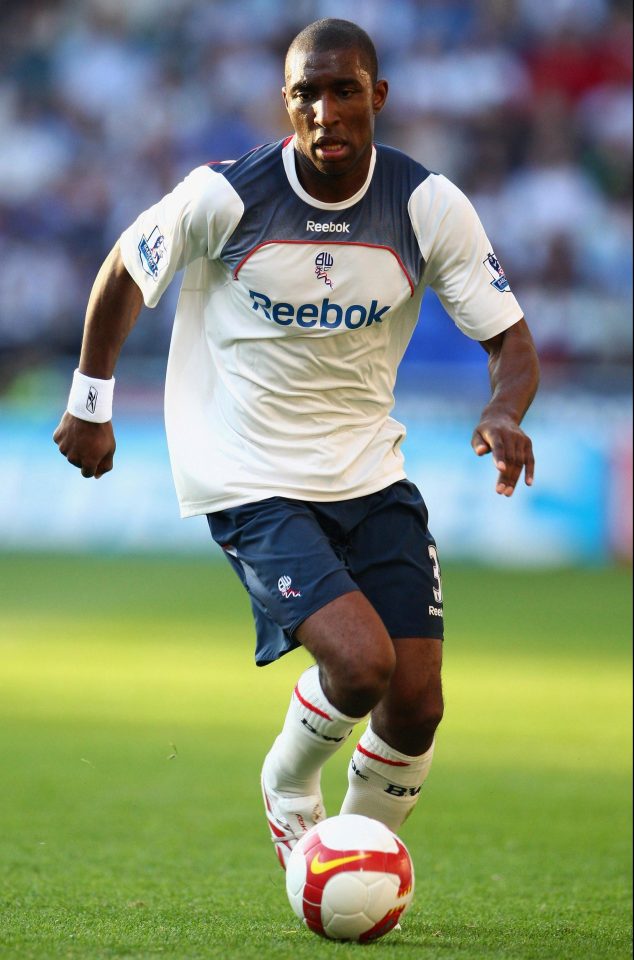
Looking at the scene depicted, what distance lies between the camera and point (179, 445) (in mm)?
4320

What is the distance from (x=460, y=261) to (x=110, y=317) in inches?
40.9

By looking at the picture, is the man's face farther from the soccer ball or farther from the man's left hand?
the soccer ball

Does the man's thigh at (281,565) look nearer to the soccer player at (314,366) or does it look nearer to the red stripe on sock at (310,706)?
the soccer player at (314,366)

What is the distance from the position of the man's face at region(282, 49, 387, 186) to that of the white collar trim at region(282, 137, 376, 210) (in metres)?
0.09

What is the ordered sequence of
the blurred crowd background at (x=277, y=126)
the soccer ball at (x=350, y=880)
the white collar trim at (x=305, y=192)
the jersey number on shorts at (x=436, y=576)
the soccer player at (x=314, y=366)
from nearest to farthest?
the soccer ball at (x=350, y=880) < the soccer player at (x=314, y=366) < the white collar trim at (x=305, y=192) < the jersey number on shorts at (x=436, y=576) < the blurred crowd background at (x=277, y=126)

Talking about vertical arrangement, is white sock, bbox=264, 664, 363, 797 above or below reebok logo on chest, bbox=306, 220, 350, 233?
below

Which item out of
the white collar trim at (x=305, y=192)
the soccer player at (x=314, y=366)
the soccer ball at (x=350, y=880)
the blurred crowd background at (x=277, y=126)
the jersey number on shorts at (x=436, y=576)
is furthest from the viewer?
the blurred crowd background at (x=277, y=126)

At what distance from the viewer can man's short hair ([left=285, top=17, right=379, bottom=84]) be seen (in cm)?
396

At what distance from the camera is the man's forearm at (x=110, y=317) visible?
428 centimetres

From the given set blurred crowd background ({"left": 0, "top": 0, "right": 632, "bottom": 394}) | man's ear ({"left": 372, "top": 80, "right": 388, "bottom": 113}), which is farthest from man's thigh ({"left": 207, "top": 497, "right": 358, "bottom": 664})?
blurred crowd background ({"left": 0, "top": 0, "right": 632, "bottom": 394})

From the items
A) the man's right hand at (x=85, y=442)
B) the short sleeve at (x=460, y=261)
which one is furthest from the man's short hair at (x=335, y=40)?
the man's right hand at (x=85, y=442)

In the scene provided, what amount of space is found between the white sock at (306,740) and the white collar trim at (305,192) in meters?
1.30

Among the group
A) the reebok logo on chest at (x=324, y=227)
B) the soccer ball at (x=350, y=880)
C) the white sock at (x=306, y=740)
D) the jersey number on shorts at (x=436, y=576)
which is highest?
the reebok logo on chest at (x=324, y=227)

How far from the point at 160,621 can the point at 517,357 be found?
21.9 feet
